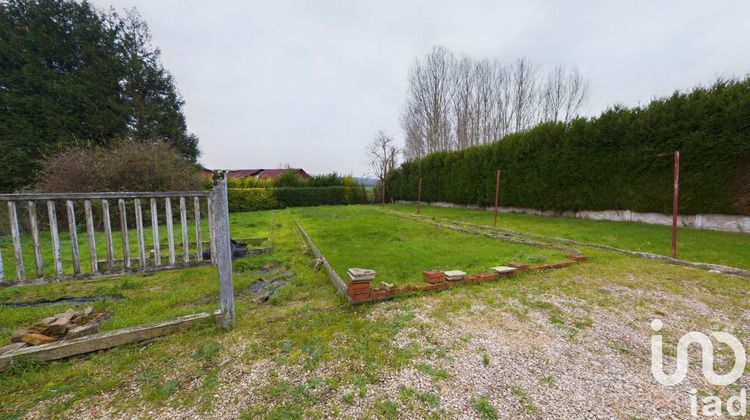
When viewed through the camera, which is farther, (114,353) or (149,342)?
(149,342)

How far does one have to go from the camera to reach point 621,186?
27.1 ft

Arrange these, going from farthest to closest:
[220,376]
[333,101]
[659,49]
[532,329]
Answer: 1. [333,101]
2. [659,49]
3. [532,329]
4. [220,376]

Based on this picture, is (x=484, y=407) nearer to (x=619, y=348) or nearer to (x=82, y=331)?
(x=619, y=348)

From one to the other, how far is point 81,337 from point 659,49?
15897mm

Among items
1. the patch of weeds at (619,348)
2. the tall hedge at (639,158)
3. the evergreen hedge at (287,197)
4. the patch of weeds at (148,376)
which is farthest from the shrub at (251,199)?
the patch of weeds at (619,348)

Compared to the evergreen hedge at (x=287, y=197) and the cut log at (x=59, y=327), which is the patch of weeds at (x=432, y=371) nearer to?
the cut log at (x=59, y=327)

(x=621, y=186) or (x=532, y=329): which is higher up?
(x=621, y=186)

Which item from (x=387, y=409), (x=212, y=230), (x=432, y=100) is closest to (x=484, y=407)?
(x=387, y=409)

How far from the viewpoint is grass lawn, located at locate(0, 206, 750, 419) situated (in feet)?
4.94

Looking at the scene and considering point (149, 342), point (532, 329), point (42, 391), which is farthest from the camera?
point (532, 329)

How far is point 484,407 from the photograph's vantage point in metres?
1.47

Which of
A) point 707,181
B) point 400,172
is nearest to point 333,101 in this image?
point 400,172

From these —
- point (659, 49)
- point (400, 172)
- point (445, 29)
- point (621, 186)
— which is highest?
point (445, 29)

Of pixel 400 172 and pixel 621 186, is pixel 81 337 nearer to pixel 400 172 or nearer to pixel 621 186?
pixel 621 186
